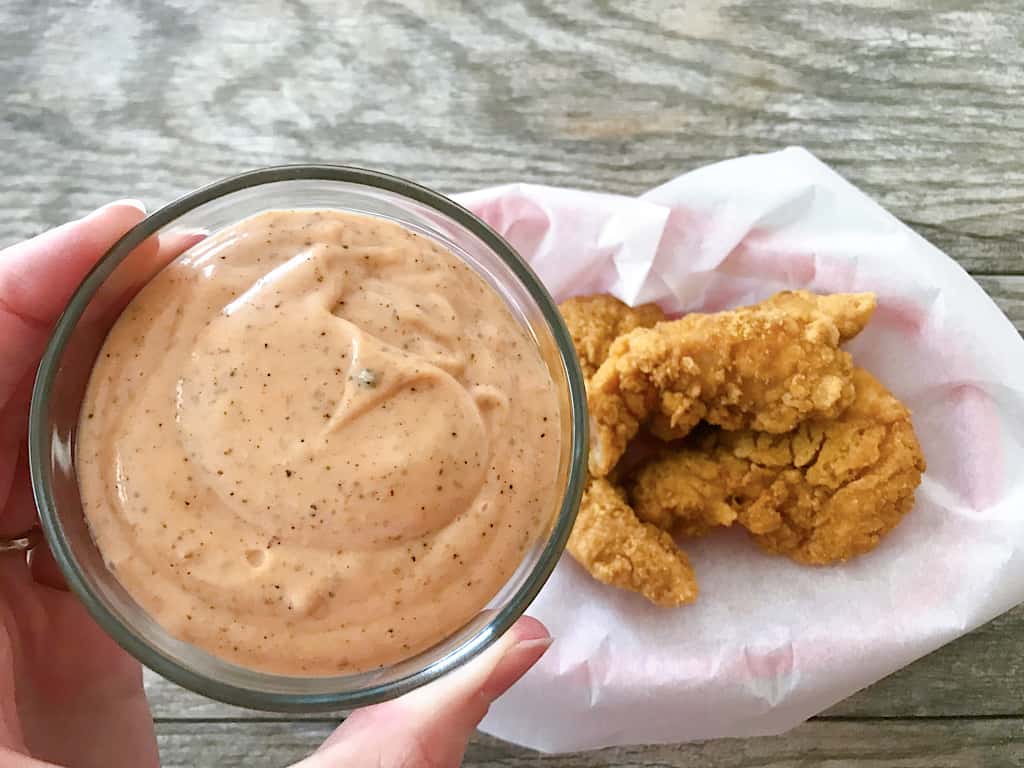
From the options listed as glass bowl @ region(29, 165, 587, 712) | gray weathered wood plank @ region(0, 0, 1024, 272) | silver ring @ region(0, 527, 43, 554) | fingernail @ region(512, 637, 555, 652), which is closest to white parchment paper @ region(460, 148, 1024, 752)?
gray weathered wood plank @ region(0, 0, 1024, 272)

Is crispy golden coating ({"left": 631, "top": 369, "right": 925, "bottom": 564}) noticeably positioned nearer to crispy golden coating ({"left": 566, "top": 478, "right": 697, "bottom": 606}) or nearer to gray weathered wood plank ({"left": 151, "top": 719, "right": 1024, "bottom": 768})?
crispy golden coating ({"left": 566, "top": 478, "right": 697, "bottom": 606})

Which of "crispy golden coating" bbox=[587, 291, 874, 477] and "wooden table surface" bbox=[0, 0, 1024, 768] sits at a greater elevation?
"wooden table surface" bbox=[0, 0, 1024, 768]

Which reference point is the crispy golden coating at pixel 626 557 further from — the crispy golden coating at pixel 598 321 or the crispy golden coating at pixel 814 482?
the crispy golden coating at pixel 598 321

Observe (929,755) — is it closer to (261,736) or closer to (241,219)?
(261,736)

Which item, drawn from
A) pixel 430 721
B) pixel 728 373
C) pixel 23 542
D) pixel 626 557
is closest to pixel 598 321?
pixel 728 373

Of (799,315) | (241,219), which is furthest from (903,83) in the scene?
(241,219)
